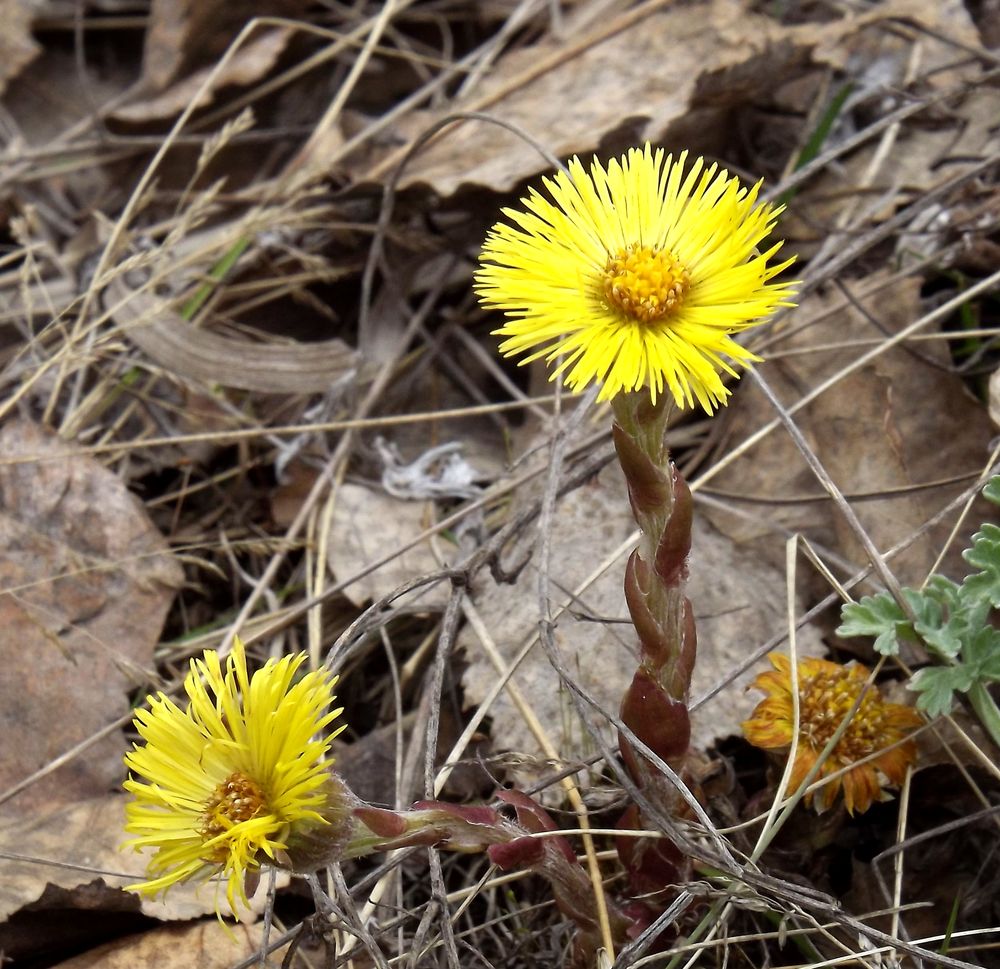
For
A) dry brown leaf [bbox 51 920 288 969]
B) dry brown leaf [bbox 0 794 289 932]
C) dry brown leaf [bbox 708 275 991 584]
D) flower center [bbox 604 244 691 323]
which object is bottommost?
dry brown leaf [bbox 51 920 288 969]

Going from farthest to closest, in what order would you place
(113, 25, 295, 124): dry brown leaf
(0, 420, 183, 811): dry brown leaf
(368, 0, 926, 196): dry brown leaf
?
(113, 25, 295, 124): dry brown leaf
(368, 0, 926, 196): dry brown leaf
(0, 420, 183, 811): dry brown leaf

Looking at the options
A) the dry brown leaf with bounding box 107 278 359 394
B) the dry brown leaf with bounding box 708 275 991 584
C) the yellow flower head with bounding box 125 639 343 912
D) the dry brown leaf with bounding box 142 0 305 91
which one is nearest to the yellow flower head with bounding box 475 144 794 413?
the yellow flower head with bounding box 125 639 343 912

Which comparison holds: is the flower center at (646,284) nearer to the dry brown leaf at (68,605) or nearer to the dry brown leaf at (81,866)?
the dry brown leaf at (81,866)

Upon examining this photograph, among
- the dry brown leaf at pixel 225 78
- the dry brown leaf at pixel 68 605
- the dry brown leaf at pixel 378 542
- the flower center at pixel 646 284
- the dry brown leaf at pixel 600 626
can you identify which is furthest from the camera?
the dry brown leaf at pixel 225 78

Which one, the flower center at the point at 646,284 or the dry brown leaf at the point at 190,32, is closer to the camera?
the flower center at the point at 646,284

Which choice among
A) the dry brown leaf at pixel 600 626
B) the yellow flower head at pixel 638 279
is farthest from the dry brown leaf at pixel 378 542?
the yellow flower head at pixel 638 279

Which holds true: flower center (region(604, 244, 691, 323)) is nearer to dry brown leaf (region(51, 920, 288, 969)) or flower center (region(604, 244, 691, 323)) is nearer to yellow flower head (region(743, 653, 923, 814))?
yellow flower head (region(743, 653, 923, 814))

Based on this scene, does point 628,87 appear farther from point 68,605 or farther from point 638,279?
point 68,605

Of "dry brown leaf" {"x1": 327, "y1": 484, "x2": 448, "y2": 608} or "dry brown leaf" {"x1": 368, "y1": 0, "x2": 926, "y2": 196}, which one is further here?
"dry brown leaf" {"x1": 368, "y1": 0, "x2": 926, "y2": 196}

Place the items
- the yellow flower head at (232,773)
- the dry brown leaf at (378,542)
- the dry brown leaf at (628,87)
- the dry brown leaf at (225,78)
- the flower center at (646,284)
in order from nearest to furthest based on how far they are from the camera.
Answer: the yellow flower head at (232,773), the flower center at (646,284), the dry brown leaf at (378,542), the dry brown leaf at (628,87), the dry brown leaf at (225,78)
